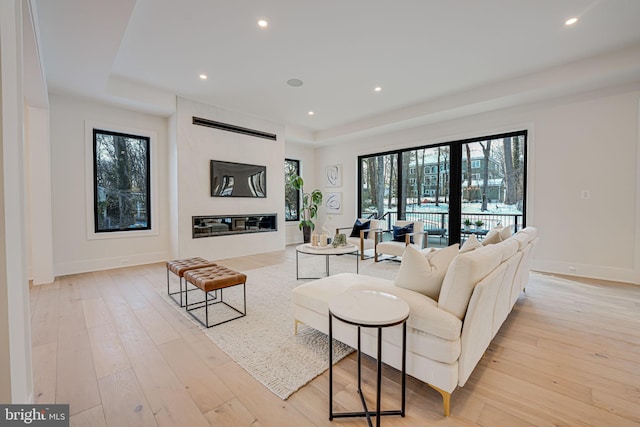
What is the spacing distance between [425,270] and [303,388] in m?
1.12

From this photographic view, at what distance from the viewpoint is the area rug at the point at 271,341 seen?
6.15 feet

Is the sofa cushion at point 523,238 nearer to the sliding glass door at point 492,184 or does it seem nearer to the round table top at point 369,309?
the round table top at point 369,309

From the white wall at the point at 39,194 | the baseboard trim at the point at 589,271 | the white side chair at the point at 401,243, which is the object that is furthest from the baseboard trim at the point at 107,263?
the baseboard trim at the point at 589,271

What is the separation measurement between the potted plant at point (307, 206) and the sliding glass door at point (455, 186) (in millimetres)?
1753

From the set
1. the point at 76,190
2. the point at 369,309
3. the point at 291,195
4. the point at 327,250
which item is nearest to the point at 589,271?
the point at 327,250

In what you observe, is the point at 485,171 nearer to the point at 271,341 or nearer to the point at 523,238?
Answer: the point at 523,238

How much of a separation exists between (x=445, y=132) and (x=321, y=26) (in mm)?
3732

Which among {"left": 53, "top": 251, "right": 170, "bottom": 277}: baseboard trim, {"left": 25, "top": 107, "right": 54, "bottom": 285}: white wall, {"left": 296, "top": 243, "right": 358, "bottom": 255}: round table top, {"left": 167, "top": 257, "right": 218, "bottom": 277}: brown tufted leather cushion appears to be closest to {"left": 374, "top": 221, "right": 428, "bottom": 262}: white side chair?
{"left": 296, "top": 243, "right": 358, "bottom": 255}: round table top

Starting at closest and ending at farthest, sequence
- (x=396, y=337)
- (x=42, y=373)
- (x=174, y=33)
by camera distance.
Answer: (x=396, y=337)
(x=42, y=373)
(x=174, y=33)

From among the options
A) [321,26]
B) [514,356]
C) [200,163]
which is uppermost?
[321,26]

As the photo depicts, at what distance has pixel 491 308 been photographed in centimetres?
189

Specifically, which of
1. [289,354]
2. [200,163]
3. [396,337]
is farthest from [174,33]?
[396,337]

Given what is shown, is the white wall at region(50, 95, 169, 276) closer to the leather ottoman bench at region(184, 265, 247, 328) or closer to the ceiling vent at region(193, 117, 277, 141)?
the ceiling vent at region(193, 117, 277, 141)

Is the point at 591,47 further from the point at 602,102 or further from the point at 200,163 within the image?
the point at 200,163
